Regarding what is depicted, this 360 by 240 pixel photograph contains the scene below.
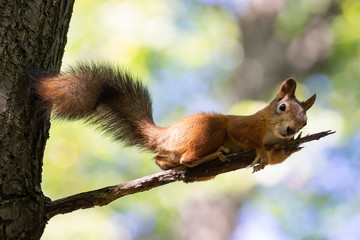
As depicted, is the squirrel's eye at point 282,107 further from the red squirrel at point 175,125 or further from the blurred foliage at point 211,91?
the blurred foliage at point 211,91

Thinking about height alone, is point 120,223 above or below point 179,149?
above

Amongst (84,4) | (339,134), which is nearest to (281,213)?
(339,134)

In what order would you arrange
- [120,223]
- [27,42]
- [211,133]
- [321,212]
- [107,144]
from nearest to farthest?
[27,42] → [211,133] → [107,144] → [120,223] → [321,212]

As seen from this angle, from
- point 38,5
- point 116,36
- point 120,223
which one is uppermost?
point 116,36

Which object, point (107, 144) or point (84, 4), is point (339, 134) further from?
point (84, 4)

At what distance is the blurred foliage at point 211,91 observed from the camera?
5.84 meters

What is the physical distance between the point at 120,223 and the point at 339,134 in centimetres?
288

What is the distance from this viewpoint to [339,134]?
217 inches

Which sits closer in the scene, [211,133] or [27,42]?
[27,42]

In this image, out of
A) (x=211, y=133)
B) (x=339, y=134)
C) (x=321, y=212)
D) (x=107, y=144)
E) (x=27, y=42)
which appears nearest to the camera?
(x=27, y=42)

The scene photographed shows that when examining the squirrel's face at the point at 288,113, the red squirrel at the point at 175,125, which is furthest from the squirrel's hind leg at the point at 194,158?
the squirrel's face at the point at 288,113

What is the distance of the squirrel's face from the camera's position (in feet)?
7.64

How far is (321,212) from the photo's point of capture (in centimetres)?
717

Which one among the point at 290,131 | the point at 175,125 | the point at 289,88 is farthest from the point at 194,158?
the point at 289,88
